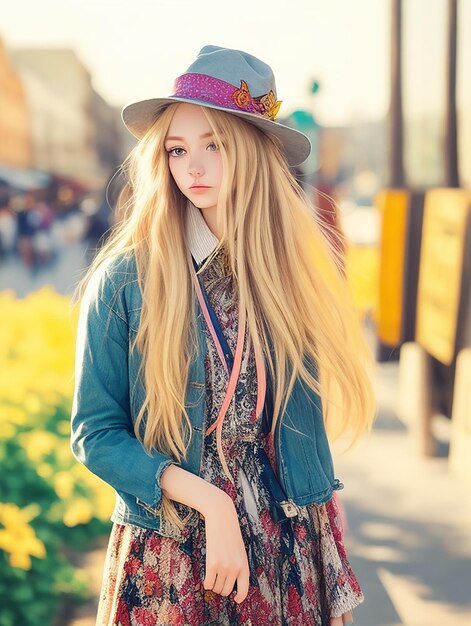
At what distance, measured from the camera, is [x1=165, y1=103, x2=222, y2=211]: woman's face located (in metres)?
1.93

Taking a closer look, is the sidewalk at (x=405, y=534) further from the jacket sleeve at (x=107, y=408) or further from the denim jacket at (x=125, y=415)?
the jacket sleeve at (x=107, y=408)

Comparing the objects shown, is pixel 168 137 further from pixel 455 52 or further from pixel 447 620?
pixel 455 52

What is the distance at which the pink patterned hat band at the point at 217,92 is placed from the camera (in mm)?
1884

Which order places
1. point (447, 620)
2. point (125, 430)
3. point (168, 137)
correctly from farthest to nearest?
point (447, 620) < point (168, 137) < point (125, 430)

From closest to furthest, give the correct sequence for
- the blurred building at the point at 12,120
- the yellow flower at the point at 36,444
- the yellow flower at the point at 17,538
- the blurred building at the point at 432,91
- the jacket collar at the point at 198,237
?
1. the jacket collar at the point at 198,237
2. the yellow flower at the point at 17,538
3. the yellow flower at the point at 36,444
4. the blurred building at the point at 432,91
5. the blurred building at the point at 12,120

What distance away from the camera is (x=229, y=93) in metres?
1.90

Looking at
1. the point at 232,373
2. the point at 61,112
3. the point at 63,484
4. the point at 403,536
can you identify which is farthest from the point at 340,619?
the point at 61,112

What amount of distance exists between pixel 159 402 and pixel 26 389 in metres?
2.99

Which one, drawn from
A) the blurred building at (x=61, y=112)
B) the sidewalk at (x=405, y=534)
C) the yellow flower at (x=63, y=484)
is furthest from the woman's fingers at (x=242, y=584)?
the blurred building at (x=61, y=112)

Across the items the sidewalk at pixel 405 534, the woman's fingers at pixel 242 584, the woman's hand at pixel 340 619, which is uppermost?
the woman's fingers at pixel 242 584

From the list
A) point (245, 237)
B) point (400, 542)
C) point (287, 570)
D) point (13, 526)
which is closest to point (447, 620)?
point (400, 542)

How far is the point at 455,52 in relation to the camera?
222 inches

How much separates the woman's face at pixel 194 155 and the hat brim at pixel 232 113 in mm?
47

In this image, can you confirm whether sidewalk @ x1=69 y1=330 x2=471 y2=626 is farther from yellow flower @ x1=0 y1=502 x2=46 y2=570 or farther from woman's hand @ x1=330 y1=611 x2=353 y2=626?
woman's hand @ x1=330 y1=611 x2=353 y2=626
